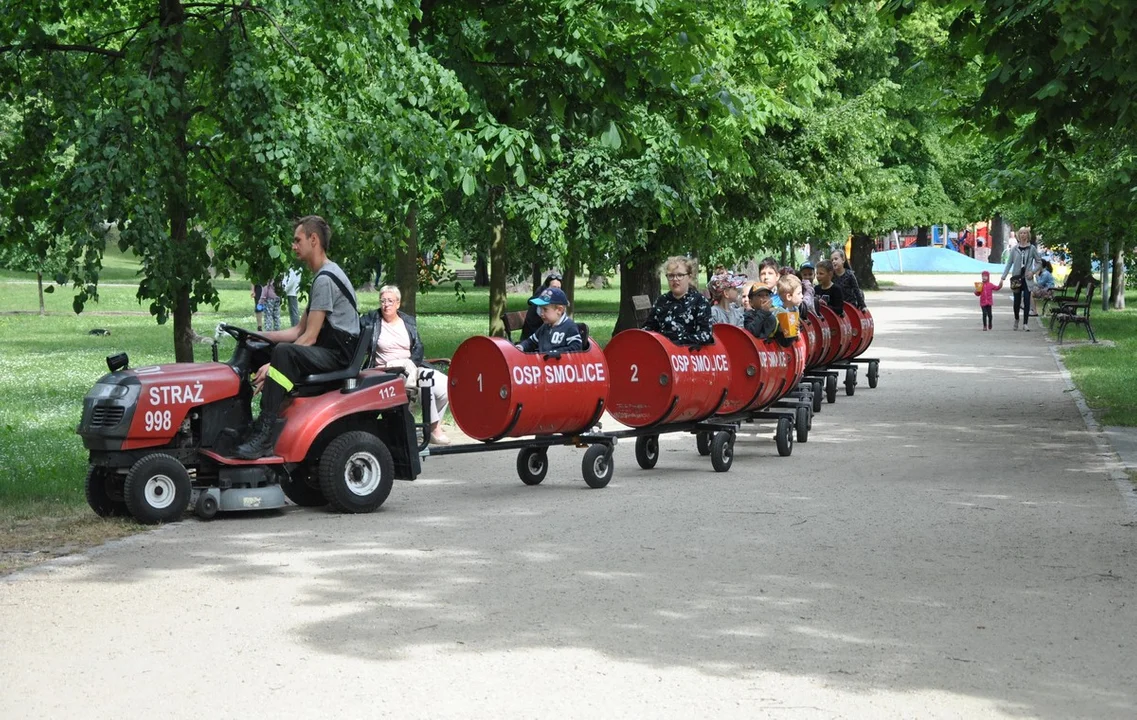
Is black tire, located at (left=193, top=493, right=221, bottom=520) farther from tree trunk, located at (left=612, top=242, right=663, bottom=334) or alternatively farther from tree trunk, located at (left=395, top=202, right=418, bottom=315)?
tree trunk, located at (left=612, top=242, right=663, bottom=334)

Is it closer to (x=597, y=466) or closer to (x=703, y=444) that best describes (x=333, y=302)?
(x=597, y=466)

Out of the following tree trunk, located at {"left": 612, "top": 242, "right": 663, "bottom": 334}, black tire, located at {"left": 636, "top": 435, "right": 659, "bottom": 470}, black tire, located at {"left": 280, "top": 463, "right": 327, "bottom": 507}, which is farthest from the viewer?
tree trunk, located at {"left": 612, "top": 242, "right": 663, "bottom": 334}

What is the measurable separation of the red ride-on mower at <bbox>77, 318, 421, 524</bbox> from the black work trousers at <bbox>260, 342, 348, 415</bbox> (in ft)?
0.28

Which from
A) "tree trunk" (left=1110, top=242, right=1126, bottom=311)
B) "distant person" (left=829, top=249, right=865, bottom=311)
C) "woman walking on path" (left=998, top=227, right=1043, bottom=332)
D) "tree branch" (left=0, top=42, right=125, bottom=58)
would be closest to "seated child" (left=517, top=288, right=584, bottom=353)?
"tree branch" (left=0, top=42, right=125, bottom=58)

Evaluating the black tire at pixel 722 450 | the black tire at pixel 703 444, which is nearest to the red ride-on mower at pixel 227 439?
the black tire at pixel 722 450

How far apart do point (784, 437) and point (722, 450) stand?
1276 mm

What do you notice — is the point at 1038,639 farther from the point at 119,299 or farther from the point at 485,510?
the point at 119,299

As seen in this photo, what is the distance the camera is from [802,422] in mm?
15570

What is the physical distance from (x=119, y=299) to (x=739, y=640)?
48.8 metres

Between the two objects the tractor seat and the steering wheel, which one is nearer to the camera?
the steering wheel

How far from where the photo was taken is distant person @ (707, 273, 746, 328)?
61.5 ft

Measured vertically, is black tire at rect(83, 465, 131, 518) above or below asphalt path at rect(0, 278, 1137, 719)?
above

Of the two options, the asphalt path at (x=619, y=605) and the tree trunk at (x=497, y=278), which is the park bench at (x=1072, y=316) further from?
the asphalt path at (x=619, y=605)

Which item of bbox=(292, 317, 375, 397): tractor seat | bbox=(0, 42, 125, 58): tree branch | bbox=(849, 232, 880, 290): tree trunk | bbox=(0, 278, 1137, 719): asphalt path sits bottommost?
bbox=(0, 278, 1137, 719): asphalt path
